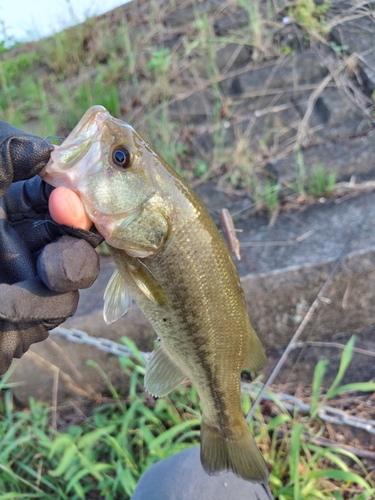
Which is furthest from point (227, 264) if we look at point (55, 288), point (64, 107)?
point (64, 107)

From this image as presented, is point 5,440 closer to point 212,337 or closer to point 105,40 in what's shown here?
point 212,337

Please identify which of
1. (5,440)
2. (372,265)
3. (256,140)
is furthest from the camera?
(256,140)

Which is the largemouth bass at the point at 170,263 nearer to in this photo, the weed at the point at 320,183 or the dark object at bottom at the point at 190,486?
the dark object at bottom at the point at 190,486

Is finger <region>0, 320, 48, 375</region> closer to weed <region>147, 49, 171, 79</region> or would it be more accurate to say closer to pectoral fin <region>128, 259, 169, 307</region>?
pectoral fin <region>128, 259, 169, 307</region>

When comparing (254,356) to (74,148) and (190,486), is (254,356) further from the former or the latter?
(74,148)

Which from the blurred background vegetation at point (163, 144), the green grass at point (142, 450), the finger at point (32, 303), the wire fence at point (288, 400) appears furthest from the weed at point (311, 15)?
the finger at point (32, 303)

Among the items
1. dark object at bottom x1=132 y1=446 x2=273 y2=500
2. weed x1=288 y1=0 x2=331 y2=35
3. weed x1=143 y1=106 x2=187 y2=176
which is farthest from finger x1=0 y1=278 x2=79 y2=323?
weed x1=288 y1=0 x2=331 y2=35
